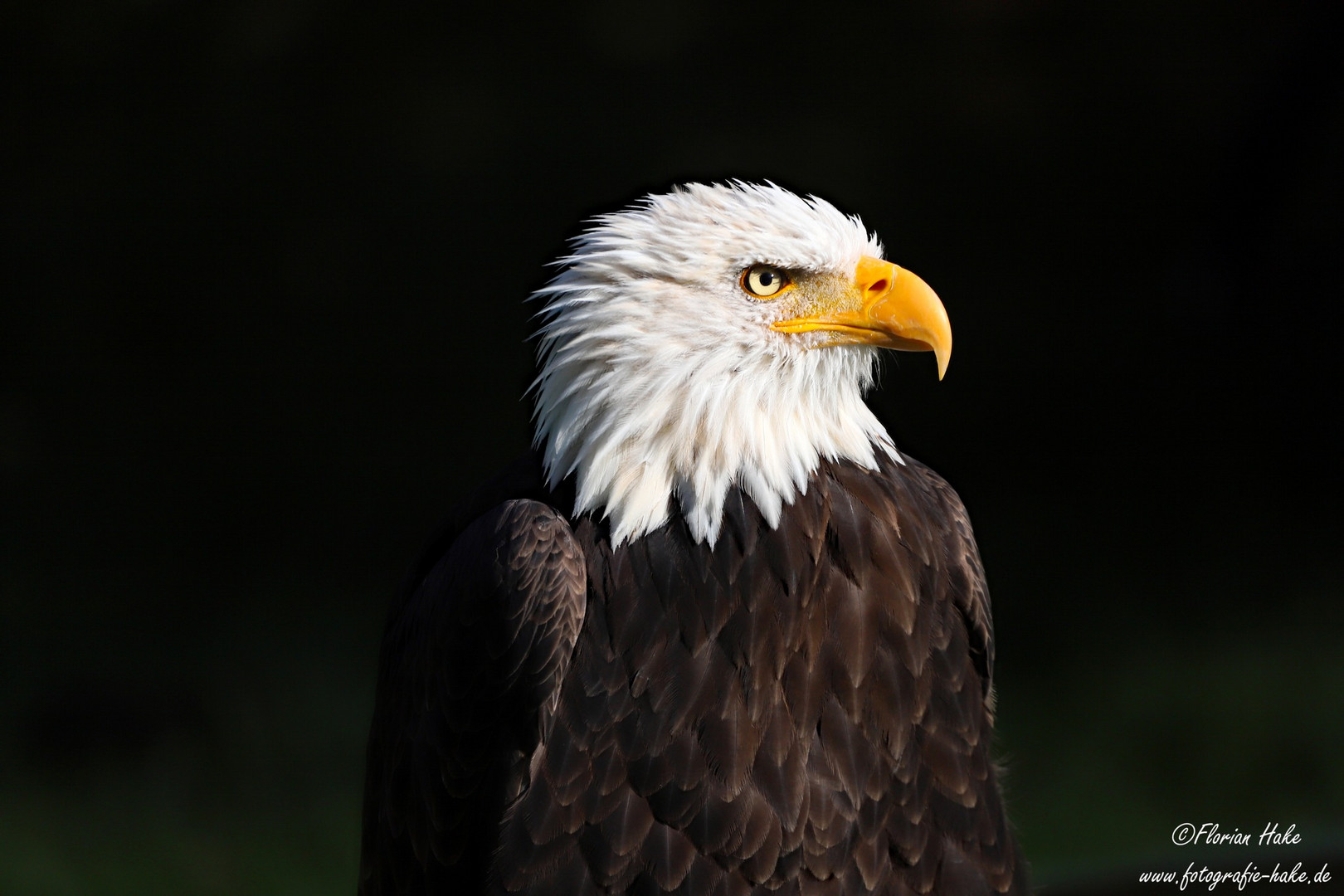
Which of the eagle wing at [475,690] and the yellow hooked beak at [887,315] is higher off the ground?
the yellow hooked beak at [887,315]

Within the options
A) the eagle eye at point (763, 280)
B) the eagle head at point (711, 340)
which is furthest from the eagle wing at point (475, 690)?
the eagle eye at point (763, 280)

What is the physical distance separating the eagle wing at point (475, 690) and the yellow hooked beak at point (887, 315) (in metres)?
0.51

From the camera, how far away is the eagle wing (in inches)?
70.3

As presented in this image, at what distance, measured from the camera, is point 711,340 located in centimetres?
182

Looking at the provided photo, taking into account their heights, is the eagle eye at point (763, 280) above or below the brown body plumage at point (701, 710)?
above

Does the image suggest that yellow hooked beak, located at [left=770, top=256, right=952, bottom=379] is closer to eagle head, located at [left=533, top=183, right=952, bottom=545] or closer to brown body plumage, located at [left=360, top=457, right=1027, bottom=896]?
eagle head, located at [left=533, top=183, right=952, bottom=545]

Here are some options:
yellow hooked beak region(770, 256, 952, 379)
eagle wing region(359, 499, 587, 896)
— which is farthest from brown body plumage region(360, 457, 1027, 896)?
yellow hooked beak region(770, 256, 952, 379)

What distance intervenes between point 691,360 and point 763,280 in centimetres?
17

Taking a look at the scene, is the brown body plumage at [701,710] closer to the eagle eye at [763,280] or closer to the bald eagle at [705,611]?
the bald eagle at [705,611]

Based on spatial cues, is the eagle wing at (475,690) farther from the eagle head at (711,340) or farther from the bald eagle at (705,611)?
the eagle head at (711,340)

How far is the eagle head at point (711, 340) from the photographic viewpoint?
1815 mm

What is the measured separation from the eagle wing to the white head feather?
127mm

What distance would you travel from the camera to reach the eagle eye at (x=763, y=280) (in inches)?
72.0

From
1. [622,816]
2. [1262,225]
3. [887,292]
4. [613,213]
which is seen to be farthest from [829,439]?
[1262,225]
